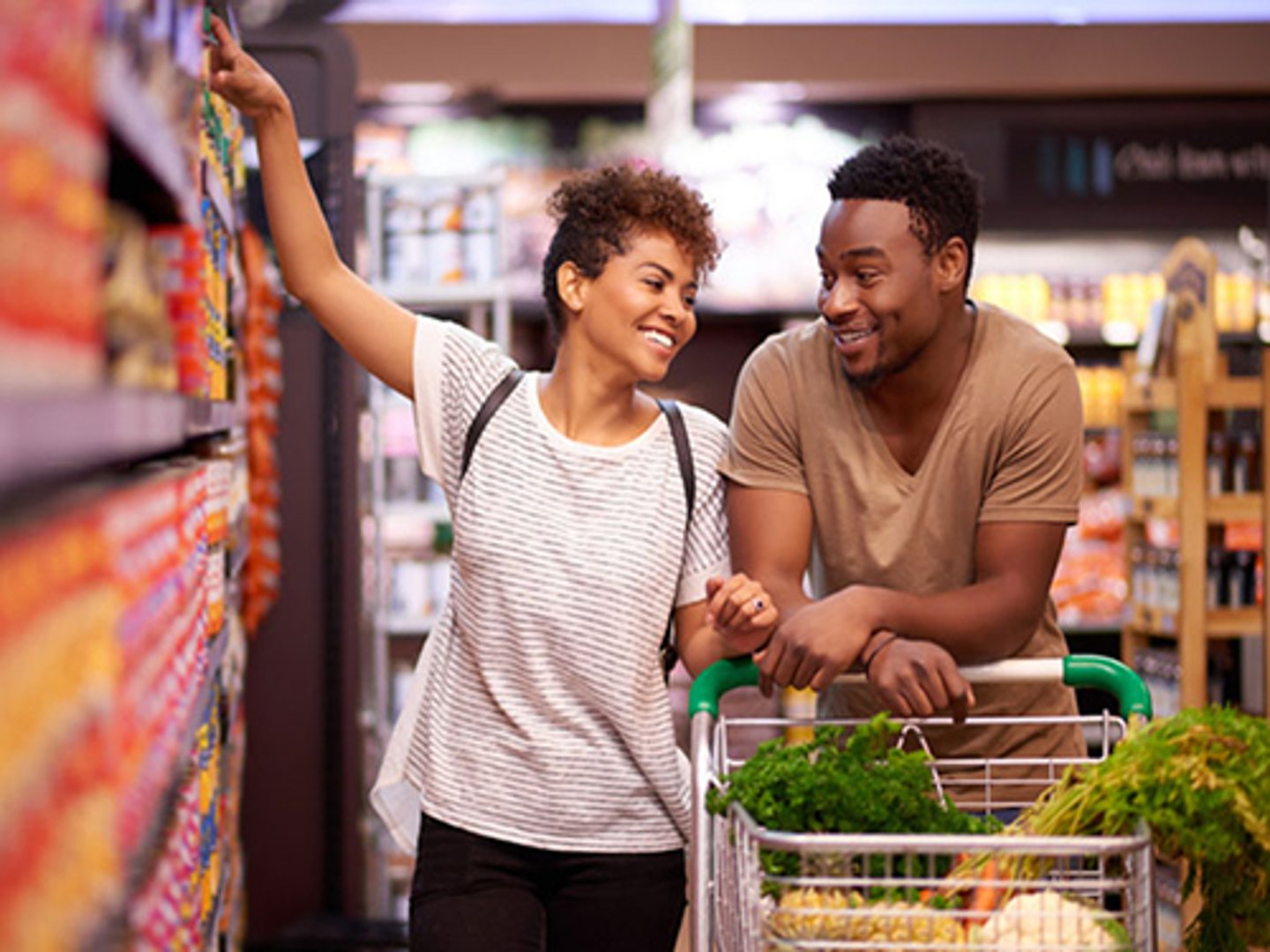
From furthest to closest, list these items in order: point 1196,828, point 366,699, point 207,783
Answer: point 366,699 → point 207,783 → point 1196,828

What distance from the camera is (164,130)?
1322 mm

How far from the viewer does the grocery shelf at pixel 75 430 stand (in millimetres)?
745

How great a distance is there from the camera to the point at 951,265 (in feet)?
7.66

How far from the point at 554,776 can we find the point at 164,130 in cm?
116

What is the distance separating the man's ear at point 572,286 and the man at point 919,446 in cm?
28

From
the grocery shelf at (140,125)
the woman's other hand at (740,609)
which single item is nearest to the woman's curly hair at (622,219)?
the woman's other hand at (740,609)

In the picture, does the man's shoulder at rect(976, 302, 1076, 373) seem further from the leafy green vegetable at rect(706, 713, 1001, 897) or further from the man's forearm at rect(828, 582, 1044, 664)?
the leafy green vegetable at rect(706, 713, 1001, 897)

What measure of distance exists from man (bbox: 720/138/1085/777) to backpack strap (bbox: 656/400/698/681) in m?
0.06

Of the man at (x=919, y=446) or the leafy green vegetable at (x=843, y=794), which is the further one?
the man at (x=919, y=446)

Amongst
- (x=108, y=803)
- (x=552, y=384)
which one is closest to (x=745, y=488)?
(x=552, y=384)

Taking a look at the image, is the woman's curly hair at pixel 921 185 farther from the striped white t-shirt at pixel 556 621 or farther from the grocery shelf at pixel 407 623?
the grocery shelf at pixel 407 623

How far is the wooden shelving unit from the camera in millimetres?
5484

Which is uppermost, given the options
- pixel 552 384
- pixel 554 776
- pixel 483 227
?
pixel 483 227

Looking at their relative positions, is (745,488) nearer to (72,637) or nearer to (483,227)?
(72,637)
